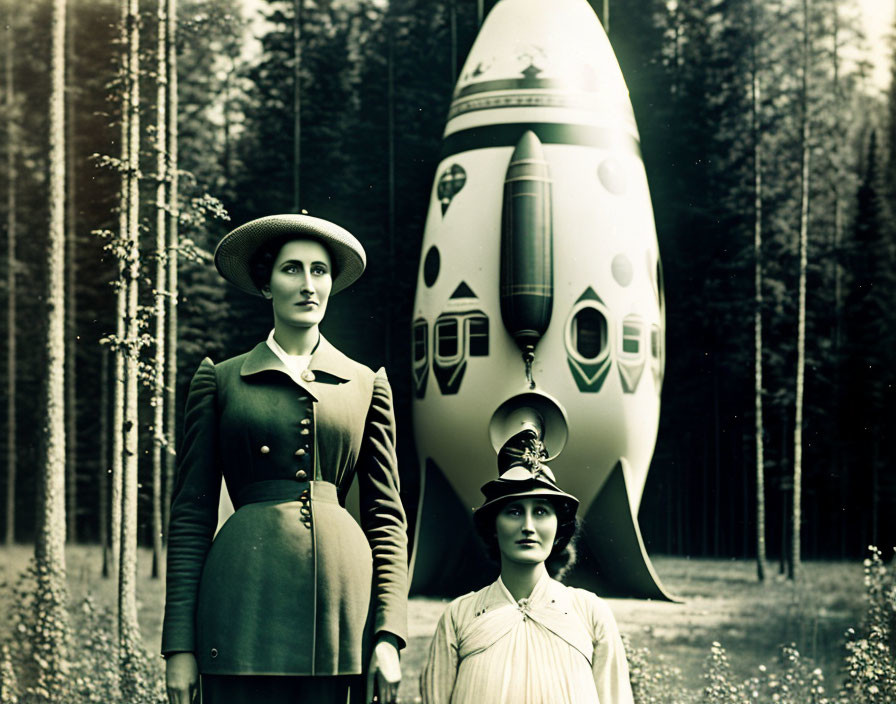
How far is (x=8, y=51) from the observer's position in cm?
894

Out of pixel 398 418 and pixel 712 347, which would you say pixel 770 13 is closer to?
pixel 712 347

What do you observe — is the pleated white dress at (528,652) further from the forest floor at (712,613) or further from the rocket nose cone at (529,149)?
the rocket nose cone at (529,149)

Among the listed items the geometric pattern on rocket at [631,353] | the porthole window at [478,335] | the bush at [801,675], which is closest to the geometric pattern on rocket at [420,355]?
the porthole window at [478,335]

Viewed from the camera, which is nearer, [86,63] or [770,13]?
[86,63]

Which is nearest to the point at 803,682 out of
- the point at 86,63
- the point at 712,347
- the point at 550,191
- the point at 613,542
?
the point at 613,542

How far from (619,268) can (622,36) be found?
4.93 metres

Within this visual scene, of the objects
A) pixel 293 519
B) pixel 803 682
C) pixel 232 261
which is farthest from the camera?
pixel 803 682

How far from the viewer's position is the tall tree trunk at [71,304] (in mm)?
9080

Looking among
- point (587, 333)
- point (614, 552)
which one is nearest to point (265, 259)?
point (587, 333)

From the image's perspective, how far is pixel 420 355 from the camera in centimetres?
866

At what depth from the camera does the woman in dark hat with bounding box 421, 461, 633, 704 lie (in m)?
3.85

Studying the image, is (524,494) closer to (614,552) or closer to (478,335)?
(478,335)

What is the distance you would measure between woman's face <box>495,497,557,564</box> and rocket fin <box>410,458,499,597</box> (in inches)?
177

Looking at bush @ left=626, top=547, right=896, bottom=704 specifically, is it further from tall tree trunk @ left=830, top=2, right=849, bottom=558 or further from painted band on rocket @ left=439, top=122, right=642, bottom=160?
painted band on rocket @ left=439, top=122, right=642, bottom=160
